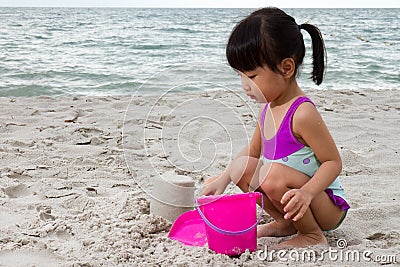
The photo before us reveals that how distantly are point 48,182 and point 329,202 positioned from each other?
134cm

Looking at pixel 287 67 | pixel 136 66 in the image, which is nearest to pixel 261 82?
pixel 287 67

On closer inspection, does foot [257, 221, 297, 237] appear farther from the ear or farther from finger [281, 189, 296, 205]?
the ear

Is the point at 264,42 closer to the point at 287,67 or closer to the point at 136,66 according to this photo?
the point at 287,67

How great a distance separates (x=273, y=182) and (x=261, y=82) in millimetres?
342

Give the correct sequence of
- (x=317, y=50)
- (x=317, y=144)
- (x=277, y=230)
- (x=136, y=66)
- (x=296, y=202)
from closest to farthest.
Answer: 1. (x=296, y=202)
2. (x=317, y=144)
3. (x=317, y=50)
4. (x=277, y=230)
5. (x=136, y=66)

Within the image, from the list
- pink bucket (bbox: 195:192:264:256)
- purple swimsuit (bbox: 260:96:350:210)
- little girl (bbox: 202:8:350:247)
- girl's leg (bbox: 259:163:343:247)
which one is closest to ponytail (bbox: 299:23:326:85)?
little girl (bbox: 202:8:350:247)

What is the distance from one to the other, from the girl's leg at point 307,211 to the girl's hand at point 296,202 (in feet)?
0.30

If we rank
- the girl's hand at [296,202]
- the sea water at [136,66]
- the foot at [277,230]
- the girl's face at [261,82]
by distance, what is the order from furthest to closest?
the foot at [277,230] < the sea water at [136,66] < the girl's face at [261,82] < the girl's hand at [296,202]

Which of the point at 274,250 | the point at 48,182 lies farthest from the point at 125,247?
the point at 48,182

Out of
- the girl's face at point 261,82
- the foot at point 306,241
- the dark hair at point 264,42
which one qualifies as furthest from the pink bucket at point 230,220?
the dark hair at point 264,42

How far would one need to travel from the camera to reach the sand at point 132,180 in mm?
1700

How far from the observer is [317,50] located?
1.75m

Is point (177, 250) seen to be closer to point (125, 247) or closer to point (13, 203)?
point (125, 247)

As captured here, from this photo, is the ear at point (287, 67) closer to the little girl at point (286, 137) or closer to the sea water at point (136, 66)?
the little girl at point (286, 137)
